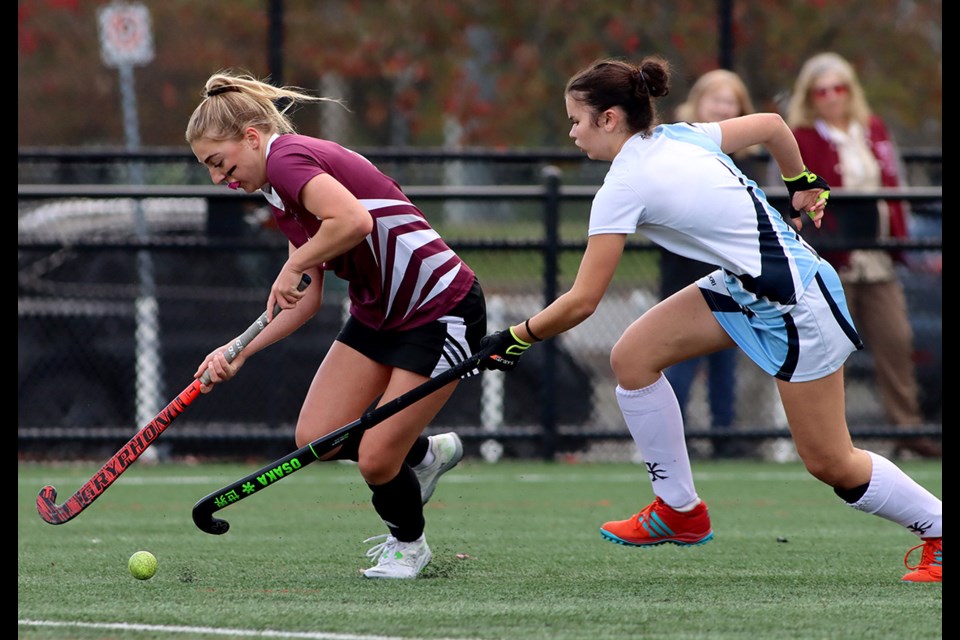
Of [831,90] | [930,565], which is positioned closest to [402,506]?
[930,565]

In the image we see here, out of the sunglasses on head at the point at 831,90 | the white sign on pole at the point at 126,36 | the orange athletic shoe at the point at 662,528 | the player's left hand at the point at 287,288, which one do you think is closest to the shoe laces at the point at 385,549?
the orange athletic shoe at the point at 662,528

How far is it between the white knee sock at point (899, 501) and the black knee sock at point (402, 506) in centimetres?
140

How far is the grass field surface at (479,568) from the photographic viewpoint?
3.80 meters

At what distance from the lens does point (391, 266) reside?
15.3ft

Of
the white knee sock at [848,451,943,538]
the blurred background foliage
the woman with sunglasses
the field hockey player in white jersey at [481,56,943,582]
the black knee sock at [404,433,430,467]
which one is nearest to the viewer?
the field hockey player in white jersey at [481,56,943,582]

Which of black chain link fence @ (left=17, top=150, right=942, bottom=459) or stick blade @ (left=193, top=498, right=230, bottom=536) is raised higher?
black chain link fence @ (left=17, top=150, right=942, bottom=459)

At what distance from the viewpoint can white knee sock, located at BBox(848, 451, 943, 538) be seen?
443 cm

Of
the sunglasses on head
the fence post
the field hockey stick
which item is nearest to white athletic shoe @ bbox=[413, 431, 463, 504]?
the field hockey stick

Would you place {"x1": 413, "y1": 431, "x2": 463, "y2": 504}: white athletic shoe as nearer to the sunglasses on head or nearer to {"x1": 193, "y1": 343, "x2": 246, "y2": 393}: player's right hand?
{"x1": 193, "y1": 343, "x2": 246, "y2": 393}: player's right hand

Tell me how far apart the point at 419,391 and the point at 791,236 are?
1.24 m

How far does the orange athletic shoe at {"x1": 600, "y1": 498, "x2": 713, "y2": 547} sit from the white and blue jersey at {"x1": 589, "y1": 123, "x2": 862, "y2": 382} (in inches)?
24.0

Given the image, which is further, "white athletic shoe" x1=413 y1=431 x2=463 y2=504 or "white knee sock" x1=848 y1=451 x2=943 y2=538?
"white athletic shoe" x1=413 y1=431 x2=463 y2=504

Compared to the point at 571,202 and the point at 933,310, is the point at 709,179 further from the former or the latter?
the point at 933,310
